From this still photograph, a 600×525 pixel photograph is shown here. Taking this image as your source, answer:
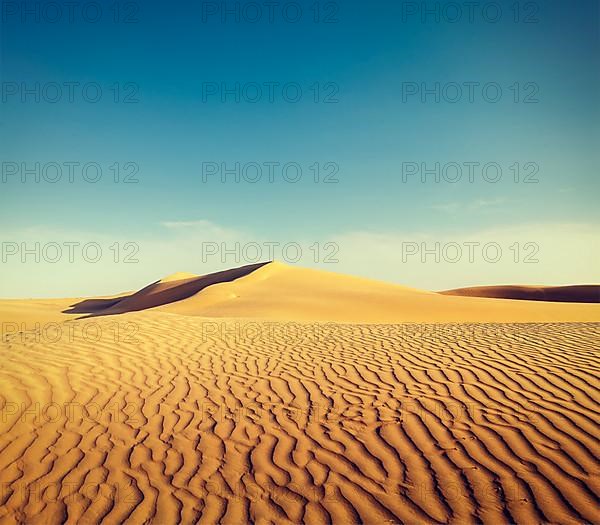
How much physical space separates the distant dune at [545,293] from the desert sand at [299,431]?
39.5 meters

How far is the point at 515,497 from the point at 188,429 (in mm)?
3624

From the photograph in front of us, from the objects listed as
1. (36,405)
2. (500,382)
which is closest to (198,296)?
(36,405)

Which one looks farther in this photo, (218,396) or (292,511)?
(218,396)

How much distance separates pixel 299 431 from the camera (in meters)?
4.79

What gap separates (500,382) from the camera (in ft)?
20.0

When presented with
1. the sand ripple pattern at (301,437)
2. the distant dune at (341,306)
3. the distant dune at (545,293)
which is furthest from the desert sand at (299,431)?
the distant dune at (545,293)

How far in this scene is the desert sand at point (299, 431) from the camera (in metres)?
3.47

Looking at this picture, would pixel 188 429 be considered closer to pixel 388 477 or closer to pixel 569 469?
pixel 388 477

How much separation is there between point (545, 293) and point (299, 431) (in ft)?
159

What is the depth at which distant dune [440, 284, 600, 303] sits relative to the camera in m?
41.9

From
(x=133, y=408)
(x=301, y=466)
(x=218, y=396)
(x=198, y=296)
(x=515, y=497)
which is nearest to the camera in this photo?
(x=515, y=497)

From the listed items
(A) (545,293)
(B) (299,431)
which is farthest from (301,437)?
(A) (545,293)

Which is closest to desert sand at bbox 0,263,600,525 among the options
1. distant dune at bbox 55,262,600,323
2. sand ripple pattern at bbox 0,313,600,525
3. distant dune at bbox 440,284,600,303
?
sand ripple pattern at bbox 0,313,600,525

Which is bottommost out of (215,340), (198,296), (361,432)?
(361,432)
